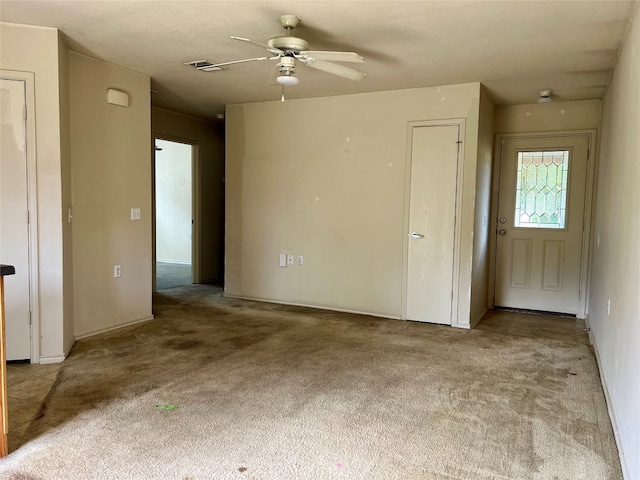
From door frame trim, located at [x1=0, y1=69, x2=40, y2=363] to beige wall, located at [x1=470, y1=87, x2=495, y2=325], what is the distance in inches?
154

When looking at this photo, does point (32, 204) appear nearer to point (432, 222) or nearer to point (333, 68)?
point (333, 68)

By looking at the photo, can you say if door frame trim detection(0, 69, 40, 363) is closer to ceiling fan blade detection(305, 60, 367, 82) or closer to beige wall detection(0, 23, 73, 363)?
beige wall detection(0, 23, 73, 363)

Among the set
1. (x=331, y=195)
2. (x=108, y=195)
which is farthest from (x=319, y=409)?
(x=331, y=195)

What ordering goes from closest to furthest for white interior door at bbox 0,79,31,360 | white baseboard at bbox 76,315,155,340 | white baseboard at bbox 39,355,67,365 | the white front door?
1. white interior door at bbox 0,79,31,360
2. white baseboard at bbox 39,355,67,365
3. white baseboard at bbox 76,315,155,340
4. the white front door

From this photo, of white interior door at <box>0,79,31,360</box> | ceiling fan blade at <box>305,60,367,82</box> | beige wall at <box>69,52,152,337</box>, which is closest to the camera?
ceiling fan blade at <box>305,60,367,82</box>

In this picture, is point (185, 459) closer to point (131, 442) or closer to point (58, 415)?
point (131, 442)

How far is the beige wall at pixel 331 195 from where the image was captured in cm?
482

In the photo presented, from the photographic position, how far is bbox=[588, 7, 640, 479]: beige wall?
2176 mm

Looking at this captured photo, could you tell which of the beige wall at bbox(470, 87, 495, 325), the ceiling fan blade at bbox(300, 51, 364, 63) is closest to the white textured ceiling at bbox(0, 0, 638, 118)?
the ceiling fan blade at bbox(300, 51, 364, 63)

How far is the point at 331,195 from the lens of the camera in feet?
17.6

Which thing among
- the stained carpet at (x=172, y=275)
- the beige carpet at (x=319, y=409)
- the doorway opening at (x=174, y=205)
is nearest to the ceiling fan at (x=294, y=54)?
the beige carpet at (x=319, y=409)

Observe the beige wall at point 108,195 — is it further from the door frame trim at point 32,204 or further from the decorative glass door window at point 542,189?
the decorative glass door window at point 542,189

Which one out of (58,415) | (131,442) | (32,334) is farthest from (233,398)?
(32,334)

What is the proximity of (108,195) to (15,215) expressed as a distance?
0.97 m
